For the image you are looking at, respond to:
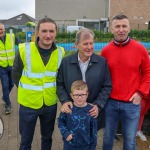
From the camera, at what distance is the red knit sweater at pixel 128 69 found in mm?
3236

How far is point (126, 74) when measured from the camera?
3.26 m

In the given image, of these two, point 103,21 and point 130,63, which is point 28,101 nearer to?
point 130,63

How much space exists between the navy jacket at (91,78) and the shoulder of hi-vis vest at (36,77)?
0.14m

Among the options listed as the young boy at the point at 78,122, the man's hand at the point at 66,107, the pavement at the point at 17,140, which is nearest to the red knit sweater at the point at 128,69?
the young boy at the point at 78,122

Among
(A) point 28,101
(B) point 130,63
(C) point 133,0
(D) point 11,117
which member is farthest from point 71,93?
(C) point 133,0

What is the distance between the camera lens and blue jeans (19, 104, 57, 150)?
3.33 metres

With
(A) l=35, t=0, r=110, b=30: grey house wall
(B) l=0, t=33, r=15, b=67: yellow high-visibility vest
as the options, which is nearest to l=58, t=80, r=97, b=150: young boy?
(B) l=0, t=33, r=15, b=67: yellow high-visibility vest

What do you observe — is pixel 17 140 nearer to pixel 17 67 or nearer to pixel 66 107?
pixel 17 67

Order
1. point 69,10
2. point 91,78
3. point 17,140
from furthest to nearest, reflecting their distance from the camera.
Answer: point 69,10, point 17,140, point 91,78

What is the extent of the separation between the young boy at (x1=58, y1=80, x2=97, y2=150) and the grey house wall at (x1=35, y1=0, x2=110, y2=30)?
4123cm

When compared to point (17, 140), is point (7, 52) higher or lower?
higher

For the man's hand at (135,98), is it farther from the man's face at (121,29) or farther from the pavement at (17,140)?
the pavement at (17,140)

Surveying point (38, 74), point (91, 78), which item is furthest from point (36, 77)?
point (91, 78)

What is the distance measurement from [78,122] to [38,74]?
741mm
